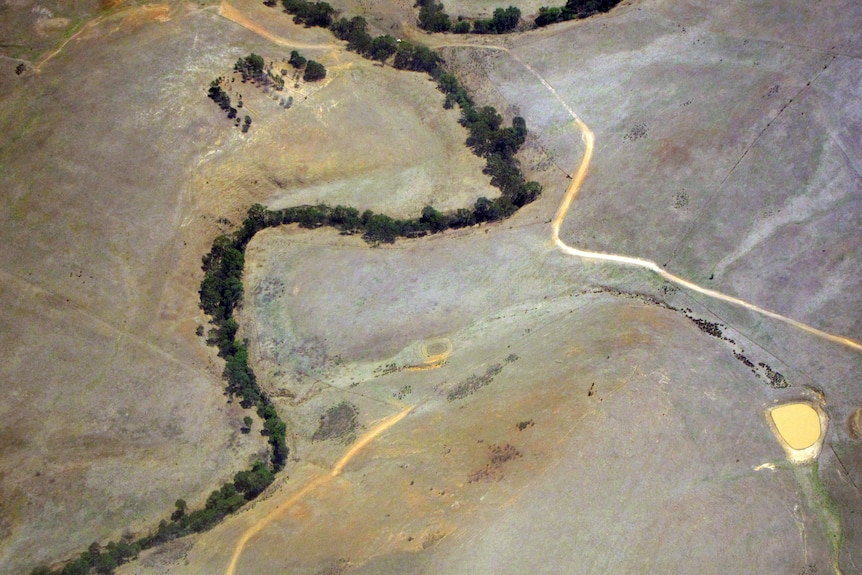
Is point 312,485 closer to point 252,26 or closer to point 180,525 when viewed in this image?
point 180,525

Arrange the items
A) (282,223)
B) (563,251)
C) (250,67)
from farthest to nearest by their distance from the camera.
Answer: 1. (250,67)
2. (282,223)
3. (563,251)

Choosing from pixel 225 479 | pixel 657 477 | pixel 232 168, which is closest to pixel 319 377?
pixel 225 479

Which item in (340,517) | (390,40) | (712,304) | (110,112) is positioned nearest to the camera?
(340,517)

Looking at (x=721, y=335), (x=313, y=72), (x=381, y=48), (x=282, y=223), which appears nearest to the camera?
(x=721, y=335)

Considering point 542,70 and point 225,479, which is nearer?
point 225,479

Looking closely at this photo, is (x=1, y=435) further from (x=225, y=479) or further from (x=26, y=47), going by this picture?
(x=26, y=47)

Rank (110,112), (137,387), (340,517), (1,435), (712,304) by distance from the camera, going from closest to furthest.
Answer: (340,517), (1,435), (137,387), (712,304), (110,112)

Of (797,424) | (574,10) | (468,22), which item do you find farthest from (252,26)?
(797,424)
